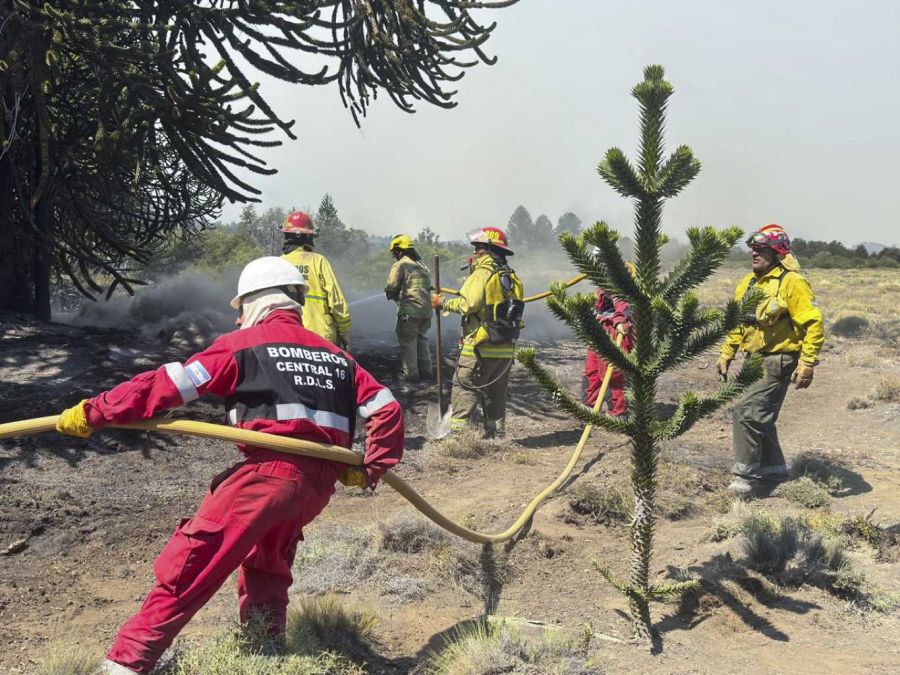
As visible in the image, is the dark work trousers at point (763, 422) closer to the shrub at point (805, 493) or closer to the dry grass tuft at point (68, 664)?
the shrub at point (805, 493)

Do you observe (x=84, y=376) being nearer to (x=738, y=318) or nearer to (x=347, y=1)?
(x=347, y=1)

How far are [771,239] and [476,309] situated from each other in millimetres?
2938

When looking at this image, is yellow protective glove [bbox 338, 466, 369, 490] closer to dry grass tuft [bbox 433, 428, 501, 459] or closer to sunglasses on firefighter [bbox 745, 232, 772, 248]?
sunglasses on firefighter [bbox 745, 232, 772, 248]

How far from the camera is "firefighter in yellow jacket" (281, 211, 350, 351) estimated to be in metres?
7.09

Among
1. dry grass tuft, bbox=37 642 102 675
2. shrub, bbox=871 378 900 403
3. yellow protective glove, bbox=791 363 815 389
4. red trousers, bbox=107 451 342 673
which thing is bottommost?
shrub, bbox=871 378 900 403

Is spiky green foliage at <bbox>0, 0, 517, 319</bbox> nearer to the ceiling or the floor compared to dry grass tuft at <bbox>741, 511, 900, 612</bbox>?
nearer to the ceiling

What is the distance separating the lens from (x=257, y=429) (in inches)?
123

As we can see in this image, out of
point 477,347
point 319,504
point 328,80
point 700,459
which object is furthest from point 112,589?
point 328,80

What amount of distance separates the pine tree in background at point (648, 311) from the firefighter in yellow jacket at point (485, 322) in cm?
413

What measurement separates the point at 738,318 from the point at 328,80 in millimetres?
7801

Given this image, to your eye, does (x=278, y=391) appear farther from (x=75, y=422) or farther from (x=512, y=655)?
(x=512, y=655)

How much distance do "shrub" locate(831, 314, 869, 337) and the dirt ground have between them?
23.0ft

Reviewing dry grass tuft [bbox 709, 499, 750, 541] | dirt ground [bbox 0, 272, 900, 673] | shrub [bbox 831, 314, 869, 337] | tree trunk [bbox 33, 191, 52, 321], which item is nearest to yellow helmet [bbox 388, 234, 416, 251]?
dirt ground [bbox 0, 272, 900, 673]

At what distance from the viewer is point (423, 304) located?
10.6 meters
